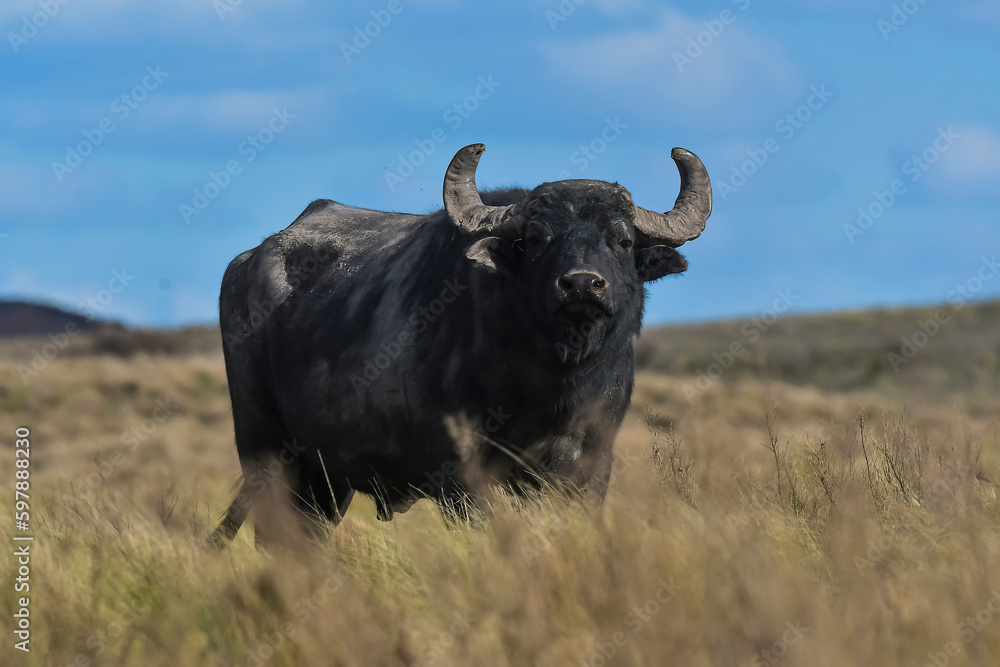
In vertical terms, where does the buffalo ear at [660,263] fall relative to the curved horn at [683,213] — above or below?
below

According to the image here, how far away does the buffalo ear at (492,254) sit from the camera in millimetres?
6684

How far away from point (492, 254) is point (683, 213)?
4.73ft

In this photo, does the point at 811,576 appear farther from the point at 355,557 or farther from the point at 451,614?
the point at 355,557

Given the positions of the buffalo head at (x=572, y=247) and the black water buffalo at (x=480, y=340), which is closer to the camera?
the buffalo head at (x=572, y=247)

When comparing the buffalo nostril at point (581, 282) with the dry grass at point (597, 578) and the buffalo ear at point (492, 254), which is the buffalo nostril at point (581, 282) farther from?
the dry grass at point (597, 578)

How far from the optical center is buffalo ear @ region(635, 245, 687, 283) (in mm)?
7297

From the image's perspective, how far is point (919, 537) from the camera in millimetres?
5605

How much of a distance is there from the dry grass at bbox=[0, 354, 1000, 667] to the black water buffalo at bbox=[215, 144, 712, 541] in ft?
1.55

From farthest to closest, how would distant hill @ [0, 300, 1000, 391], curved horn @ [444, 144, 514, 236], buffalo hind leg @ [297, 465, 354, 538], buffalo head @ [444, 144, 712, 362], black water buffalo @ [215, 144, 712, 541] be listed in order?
1. distant hill @ [0, 300, 1000, 391]
2. buffalo hind leg @ [297, 465, 354, 538]
3. curved horn @ [444, 144, 514, 236]
4. black water buffalo @ [215, 144, 712, 541]
5. buffalo head @ [444, 144, 712, 362]

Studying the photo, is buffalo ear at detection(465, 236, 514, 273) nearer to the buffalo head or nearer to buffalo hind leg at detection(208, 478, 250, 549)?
the buffalo head

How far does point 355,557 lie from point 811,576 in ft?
7.55

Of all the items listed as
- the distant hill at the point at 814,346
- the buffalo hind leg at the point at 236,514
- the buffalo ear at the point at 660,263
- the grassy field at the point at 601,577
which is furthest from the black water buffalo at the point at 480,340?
the distant hill at the point at 814,346

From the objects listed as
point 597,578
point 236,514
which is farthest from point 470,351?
point 236,514

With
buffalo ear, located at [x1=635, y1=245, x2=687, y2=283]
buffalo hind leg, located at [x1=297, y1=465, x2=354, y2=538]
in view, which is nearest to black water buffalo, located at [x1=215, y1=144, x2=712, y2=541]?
buffalo ear, located at [x1=635, y1=245, x2=687, y2=283]
